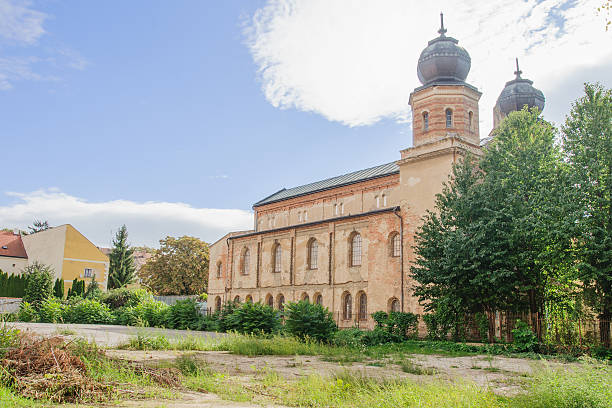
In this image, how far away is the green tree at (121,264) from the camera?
56.7m

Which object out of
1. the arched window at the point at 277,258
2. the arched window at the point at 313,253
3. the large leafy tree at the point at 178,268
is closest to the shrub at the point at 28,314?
the arched window at the point at 277,258

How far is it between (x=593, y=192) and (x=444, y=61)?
12.6 metres

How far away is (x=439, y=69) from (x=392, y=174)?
7843 millimetres

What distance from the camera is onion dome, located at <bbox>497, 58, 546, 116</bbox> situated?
31656 millimetres

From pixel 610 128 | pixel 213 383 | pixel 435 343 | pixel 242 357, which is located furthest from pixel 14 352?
pixel 610 128

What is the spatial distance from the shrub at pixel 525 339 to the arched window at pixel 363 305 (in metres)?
11.7

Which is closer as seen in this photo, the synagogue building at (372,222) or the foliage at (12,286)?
the synagogue building at (372,222)

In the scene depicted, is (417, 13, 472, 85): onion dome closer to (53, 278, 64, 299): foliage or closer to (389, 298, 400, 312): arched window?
(389, 298, 400, 312): arched window

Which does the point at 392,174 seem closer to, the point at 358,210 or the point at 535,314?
the point at 358,210

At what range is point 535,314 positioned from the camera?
65.0 ft

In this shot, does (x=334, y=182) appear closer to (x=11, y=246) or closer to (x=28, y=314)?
(x=28, y=314)

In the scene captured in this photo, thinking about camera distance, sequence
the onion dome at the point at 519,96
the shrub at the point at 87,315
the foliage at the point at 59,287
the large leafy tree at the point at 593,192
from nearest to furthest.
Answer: the large leafy tree at the point at 593,192, the shrub at the point at 87,315, the onion dome at the point at 519,96, the foliage at the point at 59,287

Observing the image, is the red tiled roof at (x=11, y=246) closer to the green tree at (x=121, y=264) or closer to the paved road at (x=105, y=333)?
the green tree at (x=121, y=264)

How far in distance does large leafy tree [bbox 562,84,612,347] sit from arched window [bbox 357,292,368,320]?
13.8 metres
